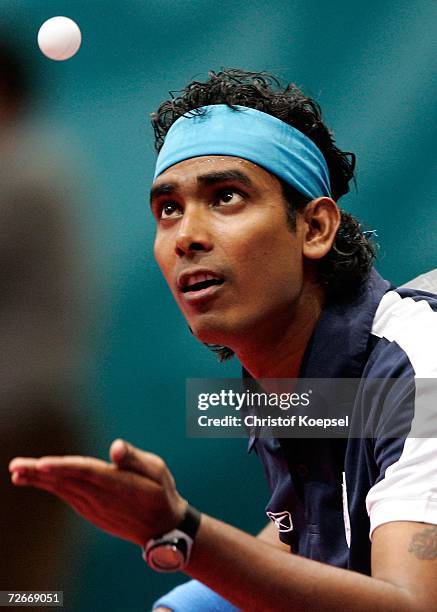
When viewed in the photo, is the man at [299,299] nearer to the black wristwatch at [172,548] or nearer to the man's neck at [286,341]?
the man's neck at [286,341]

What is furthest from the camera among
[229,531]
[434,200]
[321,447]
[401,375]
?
[434,200]

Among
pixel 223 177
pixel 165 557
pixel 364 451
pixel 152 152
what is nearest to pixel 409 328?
pixel 364 451

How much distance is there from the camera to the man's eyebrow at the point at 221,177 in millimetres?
869

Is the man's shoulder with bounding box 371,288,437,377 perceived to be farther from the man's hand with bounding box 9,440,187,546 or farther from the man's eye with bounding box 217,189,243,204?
the man's hand with bounding box 9,440,187,546

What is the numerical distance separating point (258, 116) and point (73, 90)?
0.30m

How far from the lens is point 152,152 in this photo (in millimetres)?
1124

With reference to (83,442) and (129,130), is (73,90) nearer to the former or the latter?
(129,130)

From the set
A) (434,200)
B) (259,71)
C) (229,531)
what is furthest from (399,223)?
(229,531)

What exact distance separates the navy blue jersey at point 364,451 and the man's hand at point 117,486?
20 centimetres

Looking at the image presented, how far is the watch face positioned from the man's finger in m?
0.05

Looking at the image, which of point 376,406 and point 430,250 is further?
point 430,250

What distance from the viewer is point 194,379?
3.62 ft

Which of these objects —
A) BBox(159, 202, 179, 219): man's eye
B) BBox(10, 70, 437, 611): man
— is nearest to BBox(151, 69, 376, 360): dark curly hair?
BBox(10, 70, 437, 611): man

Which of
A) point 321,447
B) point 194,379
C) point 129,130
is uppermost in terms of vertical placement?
point 129,130
